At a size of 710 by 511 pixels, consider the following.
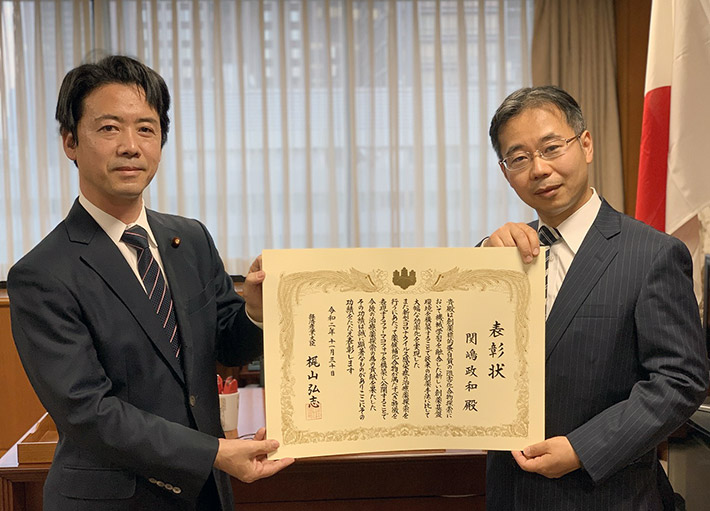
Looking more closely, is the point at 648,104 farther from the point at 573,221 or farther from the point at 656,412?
the point at 656,412

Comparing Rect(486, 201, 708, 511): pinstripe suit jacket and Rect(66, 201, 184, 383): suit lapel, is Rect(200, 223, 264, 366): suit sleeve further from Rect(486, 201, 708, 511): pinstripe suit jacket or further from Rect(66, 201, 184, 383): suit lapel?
Rect(486, 201, 708, 511): pinstripe suit jacket

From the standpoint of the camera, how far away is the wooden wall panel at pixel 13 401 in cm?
360

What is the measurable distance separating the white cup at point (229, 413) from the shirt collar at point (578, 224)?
1279mm

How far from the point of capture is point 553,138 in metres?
1.46

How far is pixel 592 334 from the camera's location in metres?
1.37

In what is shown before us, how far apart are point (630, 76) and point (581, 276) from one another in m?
3.59

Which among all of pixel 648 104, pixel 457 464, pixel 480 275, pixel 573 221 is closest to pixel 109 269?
pixel 480 275

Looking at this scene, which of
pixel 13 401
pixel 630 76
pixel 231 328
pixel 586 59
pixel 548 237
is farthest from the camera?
pixel 586 59

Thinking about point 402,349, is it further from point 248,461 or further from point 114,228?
point 114,228

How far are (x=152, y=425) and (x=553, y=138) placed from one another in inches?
40.5

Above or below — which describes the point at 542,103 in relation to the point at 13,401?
above

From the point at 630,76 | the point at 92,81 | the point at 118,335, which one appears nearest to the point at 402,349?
the point at 118,335

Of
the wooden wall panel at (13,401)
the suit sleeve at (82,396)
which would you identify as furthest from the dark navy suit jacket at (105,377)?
the wooden wall panel at (13,401)

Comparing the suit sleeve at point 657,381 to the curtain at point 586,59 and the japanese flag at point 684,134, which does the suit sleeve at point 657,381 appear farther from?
the curtain at point 586,59
